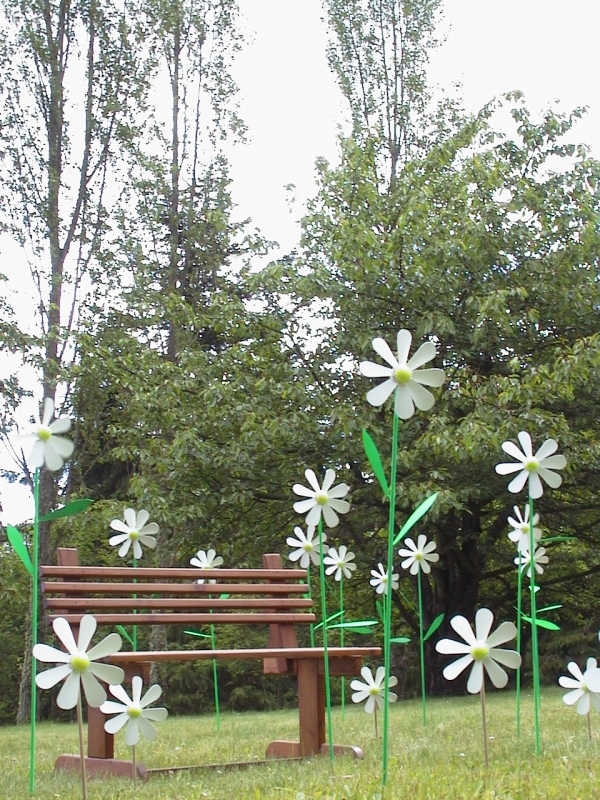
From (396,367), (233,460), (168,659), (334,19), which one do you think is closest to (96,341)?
(233,460)

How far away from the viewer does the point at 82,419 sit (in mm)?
11719

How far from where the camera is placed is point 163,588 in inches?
180

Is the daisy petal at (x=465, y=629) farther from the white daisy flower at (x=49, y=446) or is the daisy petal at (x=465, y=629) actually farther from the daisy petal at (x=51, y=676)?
the white daisy flower at (x=49, y=446)

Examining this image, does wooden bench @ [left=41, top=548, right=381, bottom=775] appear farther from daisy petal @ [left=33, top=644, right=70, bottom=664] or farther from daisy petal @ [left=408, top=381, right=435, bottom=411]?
daisy petal @ [left=408, top=381, right=435, bottom=411]

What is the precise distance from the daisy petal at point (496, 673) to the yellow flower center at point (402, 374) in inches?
33.2

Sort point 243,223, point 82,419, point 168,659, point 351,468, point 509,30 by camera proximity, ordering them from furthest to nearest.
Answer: point 243,223 < point 82,419 < point 351,468 < point 509,30 < point 168,659

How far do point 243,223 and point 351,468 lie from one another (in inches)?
321

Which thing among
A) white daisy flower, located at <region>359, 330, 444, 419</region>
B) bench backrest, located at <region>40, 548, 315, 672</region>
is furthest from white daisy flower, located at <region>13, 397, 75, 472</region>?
white daisy flower, located at <region>359, 330, 444, 419</region>

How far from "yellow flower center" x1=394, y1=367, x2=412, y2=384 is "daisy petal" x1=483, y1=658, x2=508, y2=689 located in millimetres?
843

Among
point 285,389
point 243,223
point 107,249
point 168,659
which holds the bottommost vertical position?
point 168,659

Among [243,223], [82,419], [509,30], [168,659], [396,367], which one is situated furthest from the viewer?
[243,223]

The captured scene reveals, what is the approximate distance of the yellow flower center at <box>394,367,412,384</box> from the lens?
8.83ft

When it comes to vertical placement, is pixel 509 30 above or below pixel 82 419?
above

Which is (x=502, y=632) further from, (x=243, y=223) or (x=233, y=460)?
(x=243, y=223)
